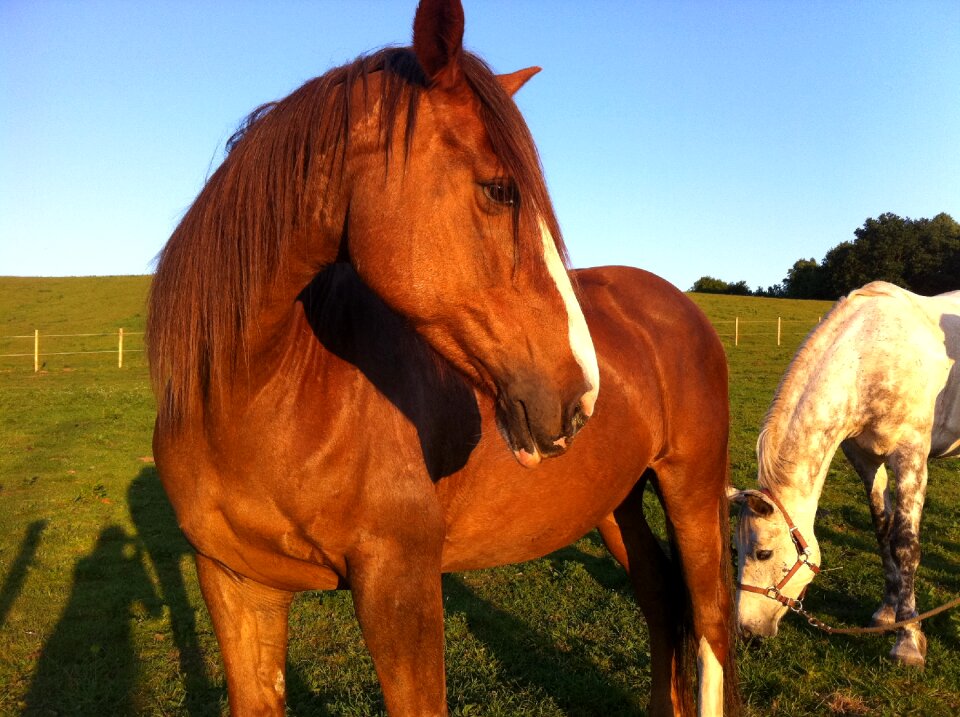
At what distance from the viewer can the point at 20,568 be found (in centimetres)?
594

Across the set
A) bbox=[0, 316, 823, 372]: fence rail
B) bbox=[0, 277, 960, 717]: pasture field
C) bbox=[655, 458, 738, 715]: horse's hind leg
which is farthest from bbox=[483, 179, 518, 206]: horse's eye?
bbox=[0, 316, 823, 372]: fence rail

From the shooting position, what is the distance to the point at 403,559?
183 cm

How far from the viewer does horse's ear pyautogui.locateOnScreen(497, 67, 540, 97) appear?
6.23 ft

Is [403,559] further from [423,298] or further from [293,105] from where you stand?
[293,105]

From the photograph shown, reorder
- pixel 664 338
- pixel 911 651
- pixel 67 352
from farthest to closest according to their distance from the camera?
pixel 67 352 < pixel 911 651 < pixel 664 338

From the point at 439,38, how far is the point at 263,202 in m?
0.57

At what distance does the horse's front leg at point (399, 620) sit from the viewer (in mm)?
1799

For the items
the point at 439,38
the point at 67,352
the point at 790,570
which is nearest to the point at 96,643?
the point at 790,570

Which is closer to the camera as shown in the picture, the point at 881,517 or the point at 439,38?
the point at 439,38

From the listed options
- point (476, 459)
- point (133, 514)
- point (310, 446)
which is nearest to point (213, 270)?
point (310, 446)

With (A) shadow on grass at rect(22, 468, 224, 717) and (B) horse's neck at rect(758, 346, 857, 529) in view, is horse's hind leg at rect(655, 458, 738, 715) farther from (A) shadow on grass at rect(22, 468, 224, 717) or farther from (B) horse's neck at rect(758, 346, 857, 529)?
(A) shadow on grass at rect(22, 468, 224, 717)

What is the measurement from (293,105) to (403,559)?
1156 mm

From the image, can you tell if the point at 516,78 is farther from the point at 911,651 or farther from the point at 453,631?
the point at 911,651

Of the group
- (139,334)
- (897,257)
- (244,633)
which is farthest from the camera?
(897,257)
